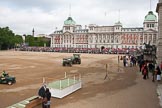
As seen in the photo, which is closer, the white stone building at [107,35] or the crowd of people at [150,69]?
the crowd of people at [150,69]

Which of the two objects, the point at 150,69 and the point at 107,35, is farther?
the point at 107,35

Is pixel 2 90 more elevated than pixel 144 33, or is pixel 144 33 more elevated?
pixel 144 33

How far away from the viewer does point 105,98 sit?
1736cm

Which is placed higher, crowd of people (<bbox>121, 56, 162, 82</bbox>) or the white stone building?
the white stone building

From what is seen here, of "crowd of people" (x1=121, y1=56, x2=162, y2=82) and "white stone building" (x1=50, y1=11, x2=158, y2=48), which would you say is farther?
"white stone building" (x1=50, y1=11, x2=158, y2=48)

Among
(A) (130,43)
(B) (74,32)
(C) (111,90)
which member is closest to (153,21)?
(A) (130,43)

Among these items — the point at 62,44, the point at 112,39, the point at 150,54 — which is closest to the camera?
the point at 150,54

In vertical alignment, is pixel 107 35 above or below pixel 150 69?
above

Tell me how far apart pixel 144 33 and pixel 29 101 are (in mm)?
134006

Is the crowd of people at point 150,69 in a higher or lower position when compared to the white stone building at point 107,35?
lower

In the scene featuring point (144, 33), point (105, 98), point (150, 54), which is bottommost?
point (105, 98)

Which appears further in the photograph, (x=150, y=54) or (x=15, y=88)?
(x=150, y=54)

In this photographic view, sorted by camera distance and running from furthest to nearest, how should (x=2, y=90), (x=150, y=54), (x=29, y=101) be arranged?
(x=150, y=54)
(x=2, y=90)
(x=29, y=101)

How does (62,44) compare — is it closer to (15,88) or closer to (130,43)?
(130,43)
